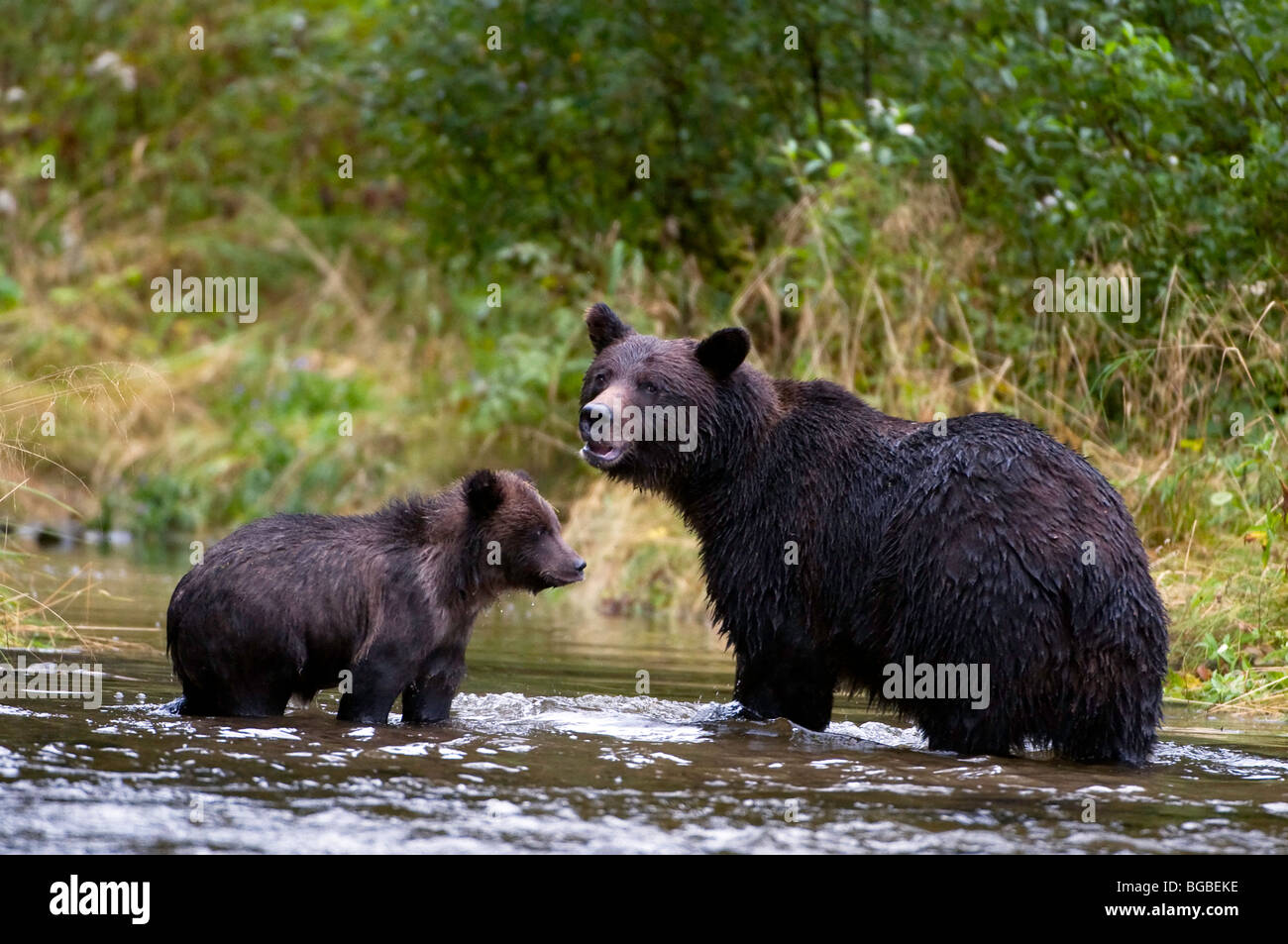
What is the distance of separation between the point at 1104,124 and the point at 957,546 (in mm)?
6506

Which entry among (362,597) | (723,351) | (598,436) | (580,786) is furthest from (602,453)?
(580,786)

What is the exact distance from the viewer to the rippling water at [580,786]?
4.98m

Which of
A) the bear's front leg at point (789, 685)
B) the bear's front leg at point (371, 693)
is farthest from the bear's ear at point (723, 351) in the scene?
the bear's front leg at point (371, 693)

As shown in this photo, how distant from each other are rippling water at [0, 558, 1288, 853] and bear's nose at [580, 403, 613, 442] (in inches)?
54.5

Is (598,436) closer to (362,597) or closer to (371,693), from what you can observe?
(362,597)

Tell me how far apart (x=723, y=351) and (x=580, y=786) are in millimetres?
2725

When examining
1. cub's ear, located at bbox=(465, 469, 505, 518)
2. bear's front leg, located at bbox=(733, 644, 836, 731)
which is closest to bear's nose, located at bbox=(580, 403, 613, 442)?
cub's ear, located at bbox=(465, 469, 505, 518)

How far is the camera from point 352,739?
6688 mm

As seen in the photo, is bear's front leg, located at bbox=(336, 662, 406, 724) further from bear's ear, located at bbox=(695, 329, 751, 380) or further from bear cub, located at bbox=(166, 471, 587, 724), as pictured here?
bear's ear, located at bbox=(695, 329, 751, 380)

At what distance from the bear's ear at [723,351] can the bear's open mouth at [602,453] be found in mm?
584

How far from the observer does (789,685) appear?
7590 mm

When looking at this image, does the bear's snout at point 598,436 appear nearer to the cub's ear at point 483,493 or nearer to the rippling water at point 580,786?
the cub's ear at point 483,493

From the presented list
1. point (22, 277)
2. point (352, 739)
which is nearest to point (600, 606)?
point (352, 739)
